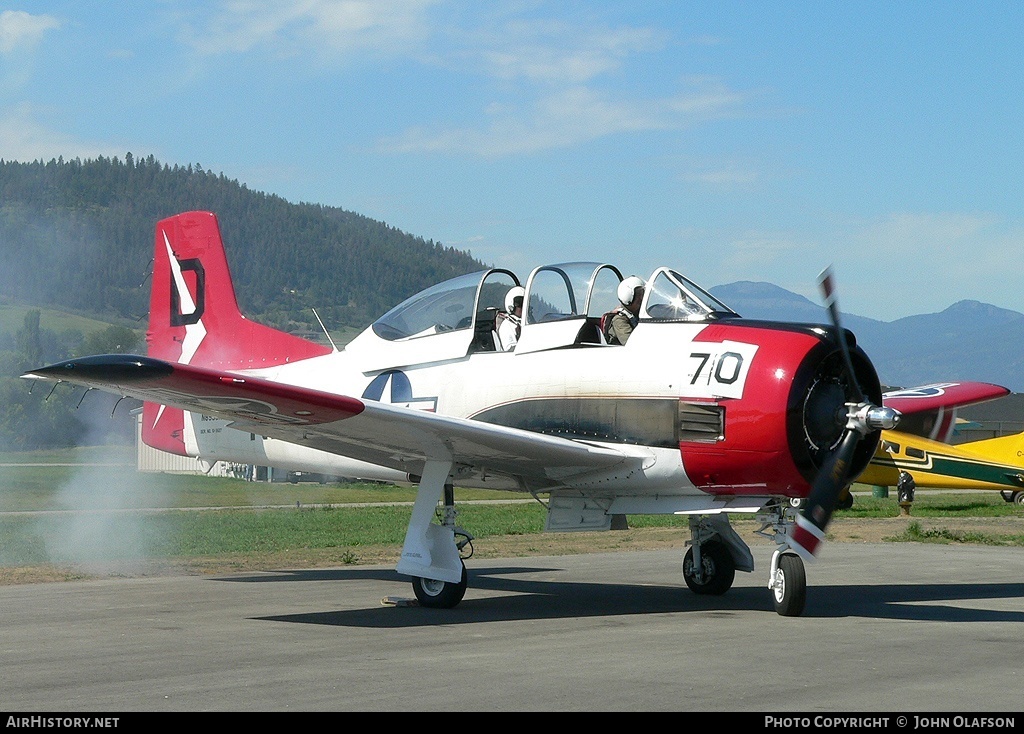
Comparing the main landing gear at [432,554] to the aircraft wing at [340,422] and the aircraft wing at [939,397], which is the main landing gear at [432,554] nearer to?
the aircraft wing at [340,422]

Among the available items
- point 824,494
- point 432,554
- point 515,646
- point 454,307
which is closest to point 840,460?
point 824,494

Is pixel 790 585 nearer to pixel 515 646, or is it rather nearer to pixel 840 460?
pixel 840 460

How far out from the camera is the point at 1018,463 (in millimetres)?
32031

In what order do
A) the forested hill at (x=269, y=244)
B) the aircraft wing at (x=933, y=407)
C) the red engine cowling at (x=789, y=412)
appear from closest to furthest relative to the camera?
the red engine cowling at (x=789, y=412) < the aircraft wing at (x=933, y=407) < the forested hill at (x=269, y=244)

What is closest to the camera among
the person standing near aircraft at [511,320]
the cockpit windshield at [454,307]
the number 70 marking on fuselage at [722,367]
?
the number 70 marking on fuselage at [722,367]

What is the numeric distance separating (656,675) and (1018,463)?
1097 inches

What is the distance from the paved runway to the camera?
21.9 feet

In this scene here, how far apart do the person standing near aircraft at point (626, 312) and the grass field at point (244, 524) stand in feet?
23.8

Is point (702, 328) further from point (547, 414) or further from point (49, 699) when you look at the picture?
point (49, 699)

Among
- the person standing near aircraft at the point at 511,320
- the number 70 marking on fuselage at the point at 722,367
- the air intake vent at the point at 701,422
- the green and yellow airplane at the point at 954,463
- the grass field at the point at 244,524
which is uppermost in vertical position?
the person standing near aircraft at the point at 511,320

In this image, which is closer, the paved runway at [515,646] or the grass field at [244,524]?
the paved runway at [515,646]

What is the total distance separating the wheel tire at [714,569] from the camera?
12531mm

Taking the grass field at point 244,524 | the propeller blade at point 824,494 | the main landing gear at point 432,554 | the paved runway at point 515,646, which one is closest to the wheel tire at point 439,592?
the main landing gear at point 432,554

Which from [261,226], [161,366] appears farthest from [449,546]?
[261,226]
